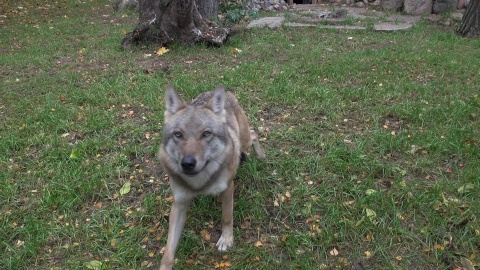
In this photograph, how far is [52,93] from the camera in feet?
20.8

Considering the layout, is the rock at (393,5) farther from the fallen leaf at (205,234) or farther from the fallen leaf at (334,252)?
the fallen leaf at (205,234)

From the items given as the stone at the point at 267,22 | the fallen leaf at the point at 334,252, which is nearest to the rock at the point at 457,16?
the stone at the point at 267,22

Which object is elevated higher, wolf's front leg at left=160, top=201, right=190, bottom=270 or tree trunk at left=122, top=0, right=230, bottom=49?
tree trunk at left=122, top=0, right=230, bottom=49

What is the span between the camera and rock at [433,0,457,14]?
12992 millimetres

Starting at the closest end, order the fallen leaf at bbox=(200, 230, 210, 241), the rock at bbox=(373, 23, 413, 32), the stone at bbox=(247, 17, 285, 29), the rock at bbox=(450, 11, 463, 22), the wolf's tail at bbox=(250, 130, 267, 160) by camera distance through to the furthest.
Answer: the fallen leaf at bbox=(200, 230, 210, 241) → the wolf's tail at bbox=(250, 130, 267, 160) → the rock at bbox=(373, 23, 413, 32) → the stone at bbox=(247, 17, 285, 29) → the rock at bbox=(450, 11, 463, 22)

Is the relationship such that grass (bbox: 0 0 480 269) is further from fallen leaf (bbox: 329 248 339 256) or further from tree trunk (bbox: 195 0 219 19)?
tree trunk (bbox: 195 0 219 19)

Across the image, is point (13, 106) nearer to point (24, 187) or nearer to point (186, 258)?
point (24, 187)

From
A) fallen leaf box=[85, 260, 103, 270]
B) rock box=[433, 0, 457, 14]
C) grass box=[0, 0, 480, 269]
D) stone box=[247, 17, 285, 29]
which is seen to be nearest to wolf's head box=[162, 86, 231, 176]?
grass box=[0, 0, 480, 269]

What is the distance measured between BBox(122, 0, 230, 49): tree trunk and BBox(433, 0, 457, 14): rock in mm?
8225

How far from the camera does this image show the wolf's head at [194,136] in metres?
2.94

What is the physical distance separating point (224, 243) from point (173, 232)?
49 cm

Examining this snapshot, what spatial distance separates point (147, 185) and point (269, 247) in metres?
1.53

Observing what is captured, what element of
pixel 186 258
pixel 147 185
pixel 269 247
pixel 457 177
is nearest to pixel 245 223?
pixel 269 247

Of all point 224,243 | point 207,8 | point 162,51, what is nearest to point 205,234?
point 224,243
